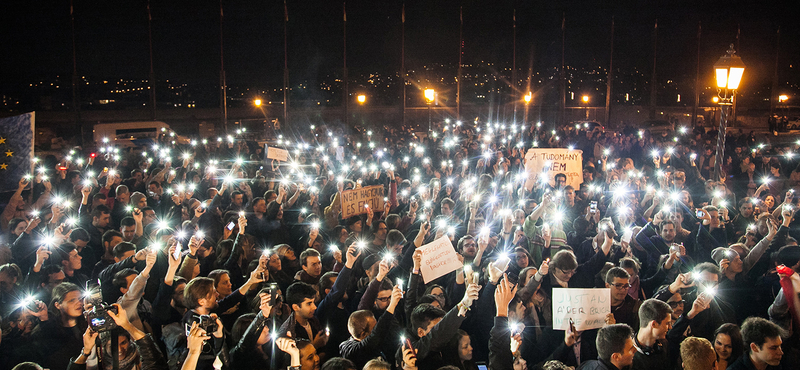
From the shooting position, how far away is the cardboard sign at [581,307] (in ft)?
15.8

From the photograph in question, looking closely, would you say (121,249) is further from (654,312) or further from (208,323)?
(654,312)

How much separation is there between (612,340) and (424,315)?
5.09 feet

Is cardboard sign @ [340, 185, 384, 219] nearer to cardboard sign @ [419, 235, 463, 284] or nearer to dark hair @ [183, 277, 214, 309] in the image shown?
cardboard sign @ [419, 235, 463, 284]

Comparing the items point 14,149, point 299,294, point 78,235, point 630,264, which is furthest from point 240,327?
point 14,149

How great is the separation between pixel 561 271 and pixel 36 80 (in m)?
49.9

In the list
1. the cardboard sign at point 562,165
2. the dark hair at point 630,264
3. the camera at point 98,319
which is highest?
the cardboard sign at point 562,165

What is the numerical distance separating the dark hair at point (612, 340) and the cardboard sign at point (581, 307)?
2.25 feet

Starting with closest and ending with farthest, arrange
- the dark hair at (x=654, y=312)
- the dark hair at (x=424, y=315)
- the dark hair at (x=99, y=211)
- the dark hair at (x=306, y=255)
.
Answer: the dark hair at (x=654, y=312) → the dark hair at (x=424, y=315) → the dark hair at (x=306, y=255) → the dark hair at (x=99, y=211)

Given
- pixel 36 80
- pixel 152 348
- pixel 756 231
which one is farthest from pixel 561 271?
pixel 36 80

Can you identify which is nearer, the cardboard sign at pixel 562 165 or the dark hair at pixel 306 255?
the dark hair at pixel 306 255

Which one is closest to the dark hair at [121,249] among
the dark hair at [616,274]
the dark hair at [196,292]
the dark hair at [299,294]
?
the dark hair at [196,292]

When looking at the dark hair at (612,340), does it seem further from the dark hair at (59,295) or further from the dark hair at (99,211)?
the dark hair at (99,211)

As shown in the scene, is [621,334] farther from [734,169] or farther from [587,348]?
[734,169]

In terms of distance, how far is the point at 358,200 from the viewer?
9.49m
